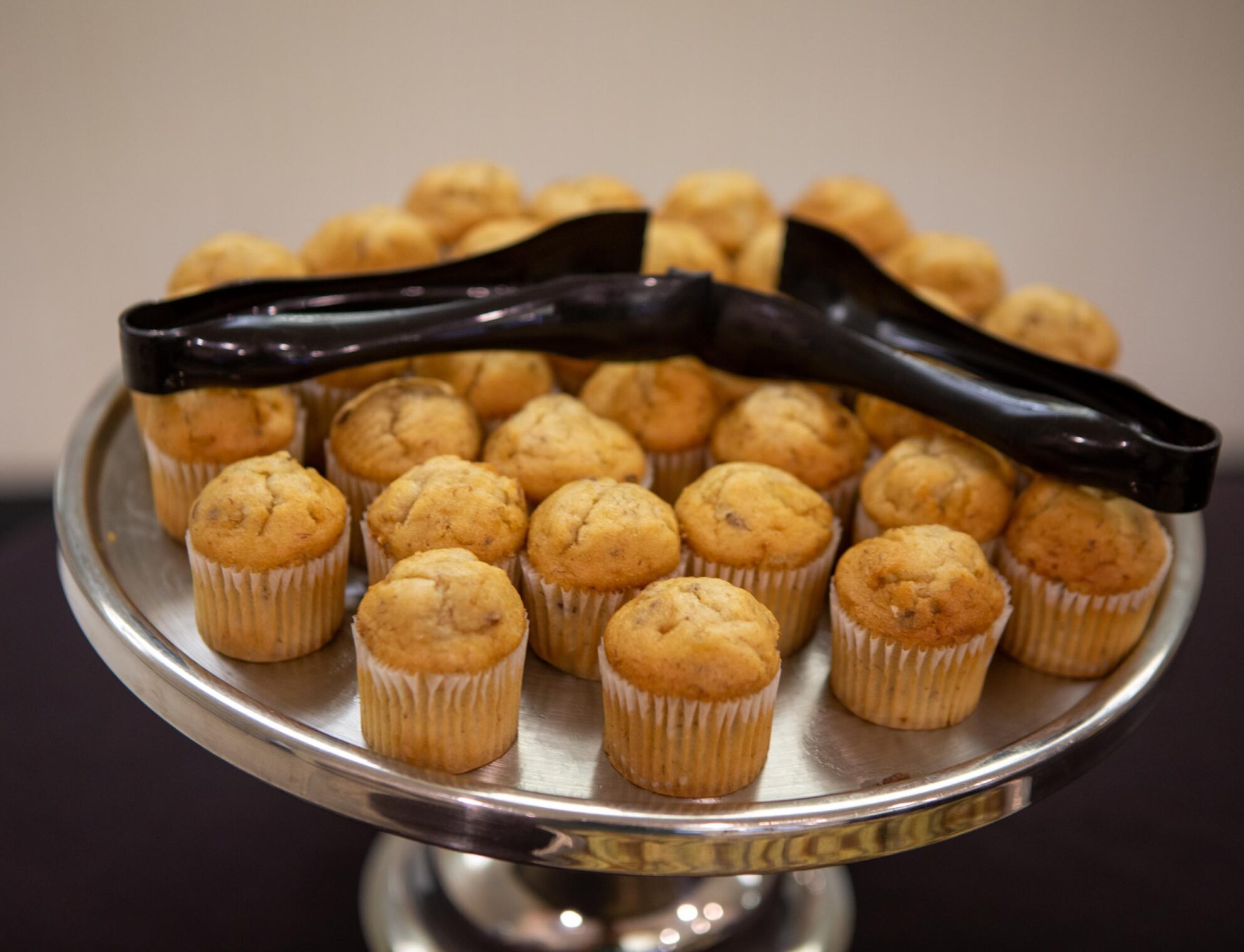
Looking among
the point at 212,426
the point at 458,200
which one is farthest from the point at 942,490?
the point at 458,200

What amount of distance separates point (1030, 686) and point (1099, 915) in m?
0.89

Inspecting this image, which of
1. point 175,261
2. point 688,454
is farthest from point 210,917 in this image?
point 175,261

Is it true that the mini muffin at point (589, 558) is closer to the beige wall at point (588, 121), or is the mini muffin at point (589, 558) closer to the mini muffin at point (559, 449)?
the mini muffin at point (559, 449)

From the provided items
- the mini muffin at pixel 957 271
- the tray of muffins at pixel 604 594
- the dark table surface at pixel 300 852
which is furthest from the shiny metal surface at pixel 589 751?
the dark table surface at pixel 300 852

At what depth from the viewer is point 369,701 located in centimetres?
137

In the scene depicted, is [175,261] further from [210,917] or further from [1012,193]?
[1012,193]

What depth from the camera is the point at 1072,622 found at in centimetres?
158

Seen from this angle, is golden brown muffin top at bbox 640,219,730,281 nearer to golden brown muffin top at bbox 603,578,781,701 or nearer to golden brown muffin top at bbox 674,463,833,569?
golden brown muffin top at bbox 674,463,833,569

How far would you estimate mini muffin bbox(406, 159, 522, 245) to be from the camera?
2.32 metres

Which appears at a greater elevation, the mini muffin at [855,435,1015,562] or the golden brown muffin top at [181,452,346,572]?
the mini muffin at [855,435,1015,562]

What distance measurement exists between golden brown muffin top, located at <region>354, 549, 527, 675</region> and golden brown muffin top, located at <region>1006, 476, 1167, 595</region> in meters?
0.73

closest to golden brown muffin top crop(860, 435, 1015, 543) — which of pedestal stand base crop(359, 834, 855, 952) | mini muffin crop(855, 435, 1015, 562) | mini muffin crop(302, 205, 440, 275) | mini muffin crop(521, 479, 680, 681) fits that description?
mini muffin crop(855, 435, 1015, 562)

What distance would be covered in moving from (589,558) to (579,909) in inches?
32.1

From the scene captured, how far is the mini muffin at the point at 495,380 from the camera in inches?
72.8
